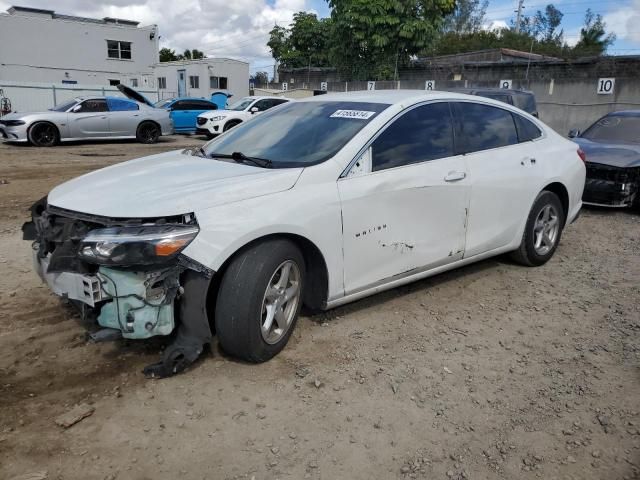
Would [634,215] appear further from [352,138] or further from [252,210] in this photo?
[252,210]

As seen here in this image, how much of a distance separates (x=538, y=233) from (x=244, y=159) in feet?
9.97

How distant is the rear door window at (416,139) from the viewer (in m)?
3.87

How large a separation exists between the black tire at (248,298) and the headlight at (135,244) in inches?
13.9

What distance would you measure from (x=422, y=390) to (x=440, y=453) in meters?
0.56

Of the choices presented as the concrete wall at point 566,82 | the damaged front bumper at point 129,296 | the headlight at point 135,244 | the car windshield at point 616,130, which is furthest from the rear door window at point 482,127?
the concrete wall at point 566,82

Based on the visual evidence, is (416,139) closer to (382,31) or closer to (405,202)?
(405,202)

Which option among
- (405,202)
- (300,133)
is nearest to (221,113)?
(300,133)

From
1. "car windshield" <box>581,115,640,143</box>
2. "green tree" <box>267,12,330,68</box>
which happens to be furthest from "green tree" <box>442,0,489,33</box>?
"car windshield" <box>581,115,640,143</box>

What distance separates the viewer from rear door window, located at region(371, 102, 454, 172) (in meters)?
3.87

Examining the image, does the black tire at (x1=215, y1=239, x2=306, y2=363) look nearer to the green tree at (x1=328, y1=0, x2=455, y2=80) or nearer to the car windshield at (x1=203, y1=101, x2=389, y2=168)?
the car windshield at (x1=203, y1=101, x2=389, y2=168)

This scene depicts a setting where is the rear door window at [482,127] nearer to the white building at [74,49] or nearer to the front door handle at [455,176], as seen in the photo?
the front door handle at [455,176]

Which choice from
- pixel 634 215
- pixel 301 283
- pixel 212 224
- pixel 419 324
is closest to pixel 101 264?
pixel 212 224

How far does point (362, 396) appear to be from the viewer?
3.11 meters

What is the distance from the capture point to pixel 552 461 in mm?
2637
